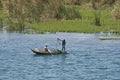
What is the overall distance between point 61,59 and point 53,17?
35.2m

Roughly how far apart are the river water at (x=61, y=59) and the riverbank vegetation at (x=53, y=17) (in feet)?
13.4

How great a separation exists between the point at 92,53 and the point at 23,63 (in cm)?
1132

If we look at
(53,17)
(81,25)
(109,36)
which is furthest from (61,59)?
(53,17)

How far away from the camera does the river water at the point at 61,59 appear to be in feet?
165

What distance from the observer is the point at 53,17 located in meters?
96.1

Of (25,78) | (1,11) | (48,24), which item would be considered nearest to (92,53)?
(25,78)

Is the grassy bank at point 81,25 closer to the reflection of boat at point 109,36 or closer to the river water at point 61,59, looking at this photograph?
the reflection of boat at point 109,36

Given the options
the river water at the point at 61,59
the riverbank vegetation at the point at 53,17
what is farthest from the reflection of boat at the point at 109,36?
the riverbank vegetation at the point at 53,17

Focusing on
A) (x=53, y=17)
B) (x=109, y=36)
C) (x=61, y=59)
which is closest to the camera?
(x=61, y=59)

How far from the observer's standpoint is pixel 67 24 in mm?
89938

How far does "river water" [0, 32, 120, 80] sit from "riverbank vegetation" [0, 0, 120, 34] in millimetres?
4076

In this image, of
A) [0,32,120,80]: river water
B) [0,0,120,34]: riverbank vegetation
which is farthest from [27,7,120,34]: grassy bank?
[0,32,120,80]: river water

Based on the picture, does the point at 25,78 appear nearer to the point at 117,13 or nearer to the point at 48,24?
the point at 48,24

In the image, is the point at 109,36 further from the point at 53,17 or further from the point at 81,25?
the point at 53,17
